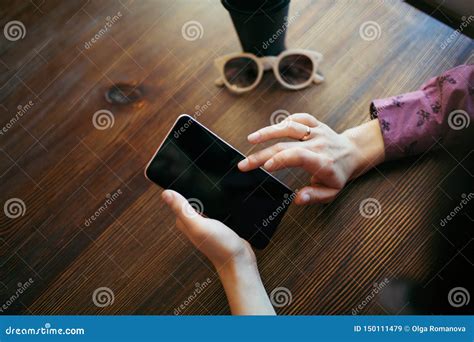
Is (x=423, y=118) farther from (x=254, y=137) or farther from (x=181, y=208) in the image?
(x=181, y=208)

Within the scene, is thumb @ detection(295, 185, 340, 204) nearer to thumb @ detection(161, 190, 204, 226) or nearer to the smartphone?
the smartphone

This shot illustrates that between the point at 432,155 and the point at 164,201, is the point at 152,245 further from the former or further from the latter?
the point at 432,155

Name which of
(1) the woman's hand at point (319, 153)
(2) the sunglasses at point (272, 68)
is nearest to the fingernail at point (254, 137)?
(1) the woman's hand at point (319, 153)

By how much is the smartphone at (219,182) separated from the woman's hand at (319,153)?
1.0 inches

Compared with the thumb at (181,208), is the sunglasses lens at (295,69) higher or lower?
higher

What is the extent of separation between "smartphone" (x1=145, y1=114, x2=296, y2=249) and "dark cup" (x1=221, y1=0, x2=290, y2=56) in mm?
175

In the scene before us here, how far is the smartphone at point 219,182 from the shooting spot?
0.64m

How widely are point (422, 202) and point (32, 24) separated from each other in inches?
29.9

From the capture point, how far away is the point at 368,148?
0.68 metres

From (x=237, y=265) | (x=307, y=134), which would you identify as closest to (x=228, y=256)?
(x=237, y=265)

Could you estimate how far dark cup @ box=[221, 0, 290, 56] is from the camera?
2.04 feet

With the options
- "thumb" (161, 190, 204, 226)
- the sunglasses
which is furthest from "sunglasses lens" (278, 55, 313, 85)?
"thumb" (161, 190, 204, 226)

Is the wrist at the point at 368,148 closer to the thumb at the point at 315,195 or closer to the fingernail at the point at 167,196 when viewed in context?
the thumb at the point at 315,195

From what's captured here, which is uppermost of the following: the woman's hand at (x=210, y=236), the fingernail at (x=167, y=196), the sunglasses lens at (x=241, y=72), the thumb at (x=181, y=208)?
the sunglasses lens at (x=241, y=72)
